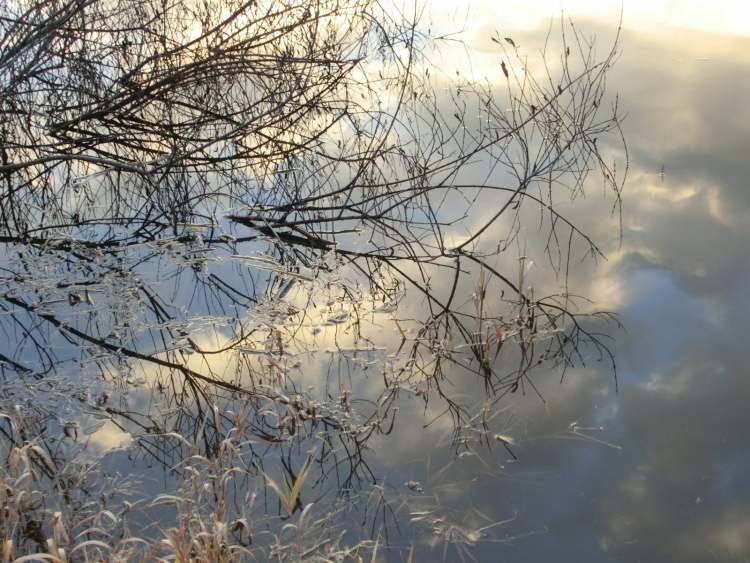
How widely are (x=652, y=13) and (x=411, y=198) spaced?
9.76 feet

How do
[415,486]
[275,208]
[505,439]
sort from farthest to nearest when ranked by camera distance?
[275,208] → [505,439] → [415,486]

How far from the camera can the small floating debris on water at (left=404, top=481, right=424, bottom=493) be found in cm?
217

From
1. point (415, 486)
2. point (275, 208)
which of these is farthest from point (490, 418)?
point (275, 208)

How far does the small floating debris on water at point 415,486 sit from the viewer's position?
2.17 meters

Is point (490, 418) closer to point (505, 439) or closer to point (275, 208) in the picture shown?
point (505, 439)

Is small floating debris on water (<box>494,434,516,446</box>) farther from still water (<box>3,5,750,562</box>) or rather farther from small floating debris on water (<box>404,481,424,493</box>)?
small floating debris on water (<box>404,481,424,493</box>)

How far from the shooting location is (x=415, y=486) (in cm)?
219

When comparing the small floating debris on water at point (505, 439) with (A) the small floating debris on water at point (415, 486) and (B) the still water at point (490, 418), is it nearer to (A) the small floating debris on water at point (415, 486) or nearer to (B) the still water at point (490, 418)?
(B) the still water at point (490, 418)

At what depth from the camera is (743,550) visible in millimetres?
1949

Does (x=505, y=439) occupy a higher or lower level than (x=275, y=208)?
lower

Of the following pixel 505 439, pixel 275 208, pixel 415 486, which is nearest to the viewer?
pixel 415 486

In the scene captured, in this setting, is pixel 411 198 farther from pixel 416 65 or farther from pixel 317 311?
pixel 416 65

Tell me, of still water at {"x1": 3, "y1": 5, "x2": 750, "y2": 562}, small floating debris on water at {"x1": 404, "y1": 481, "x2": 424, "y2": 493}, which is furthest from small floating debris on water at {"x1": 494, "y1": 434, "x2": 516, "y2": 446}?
small floating debris on water at {"x1": 404, "y1": 481, "x2": 424, "y2": 493}

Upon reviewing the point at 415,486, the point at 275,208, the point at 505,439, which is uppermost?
the point at 275,208
